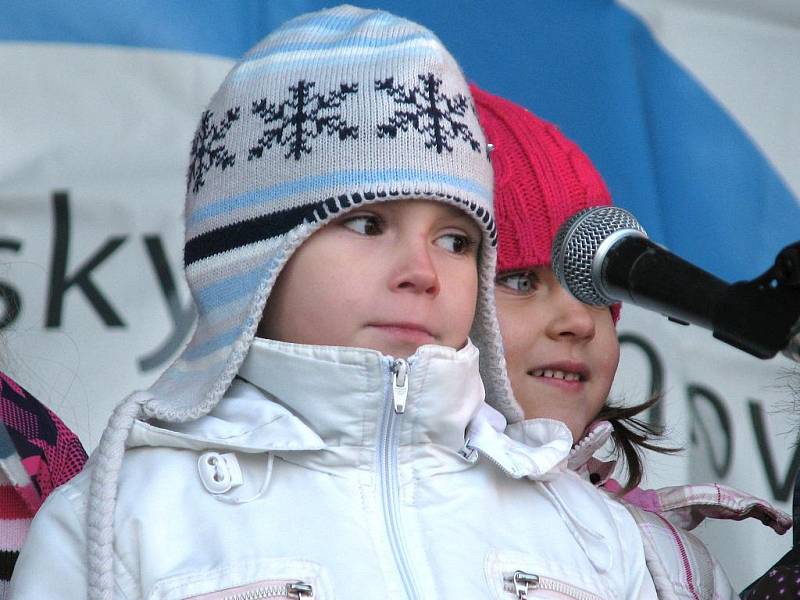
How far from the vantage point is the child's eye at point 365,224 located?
149 cm

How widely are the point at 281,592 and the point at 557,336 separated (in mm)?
704

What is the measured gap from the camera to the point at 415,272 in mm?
1434

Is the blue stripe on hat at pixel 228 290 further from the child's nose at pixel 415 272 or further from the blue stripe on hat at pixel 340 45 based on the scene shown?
the blue stripe on hat at pixel 340 45

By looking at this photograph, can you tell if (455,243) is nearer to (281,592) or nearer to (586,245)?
(586,245)

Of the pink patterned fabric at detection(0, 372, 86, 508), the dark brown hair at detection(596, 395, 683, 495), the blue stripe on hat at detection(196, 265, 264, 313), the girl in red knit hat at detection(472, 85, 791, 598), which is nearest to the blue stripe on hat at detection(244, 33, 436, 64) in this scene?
the blue stripe on hat at detection(196, 265, 264, 313)

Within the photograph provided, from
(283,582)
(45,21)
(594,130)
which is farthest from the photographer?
(594,130)

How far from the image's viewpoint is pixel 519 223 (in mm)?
1904

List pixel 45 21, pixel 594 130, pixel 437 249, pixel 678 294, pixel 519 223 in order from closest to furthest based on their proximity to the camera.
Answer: pixel 678 294
pixel 437 249
pixel 519 223
pixel 45 21
pixel 594 130

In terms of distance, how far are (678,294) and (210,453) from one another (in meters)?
0.56

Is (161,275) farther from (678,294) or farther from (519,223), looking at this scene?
(678,294)

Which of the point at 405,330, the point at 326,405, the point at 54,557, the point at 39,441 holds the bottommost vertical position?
the point at 54,557

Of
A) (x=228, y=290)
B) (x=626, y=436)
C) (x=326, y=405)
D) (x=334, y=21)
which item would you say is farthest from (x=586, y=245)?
(x=626, y=436)

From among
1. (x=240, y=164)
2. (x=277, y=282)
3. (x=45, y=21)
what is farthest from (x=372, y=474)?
(x=45, y=21)

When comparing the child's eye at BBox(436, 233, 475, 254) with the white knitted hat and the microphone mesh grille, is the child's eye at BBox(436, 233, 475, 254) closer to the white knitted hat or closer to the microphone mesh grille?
the white knitted hat
